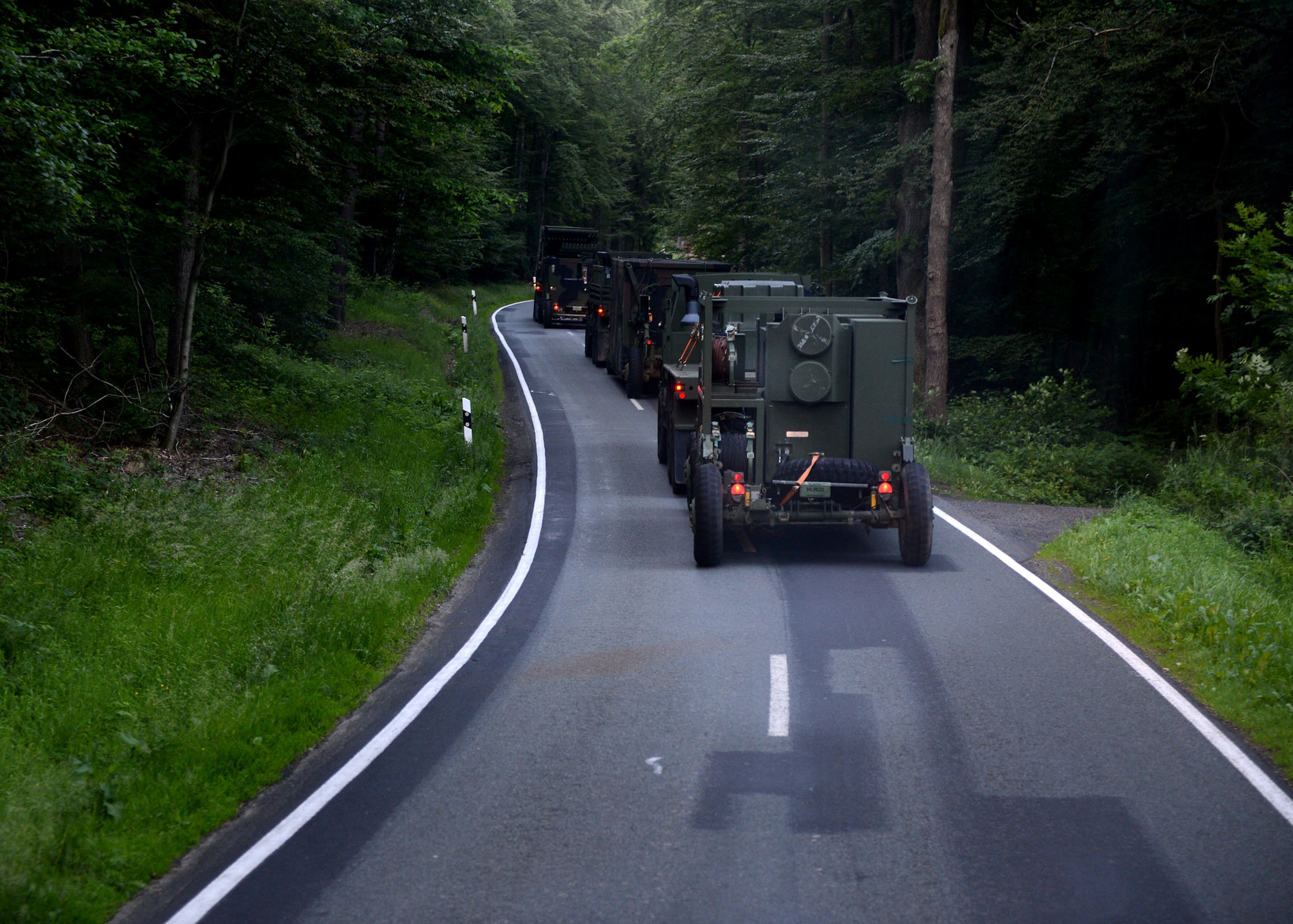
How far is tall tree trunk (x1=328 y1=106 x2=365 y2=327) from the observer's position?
18.5m

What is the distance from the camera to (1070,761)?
6.66 meters

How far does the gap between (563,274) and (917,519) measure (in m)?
31.3

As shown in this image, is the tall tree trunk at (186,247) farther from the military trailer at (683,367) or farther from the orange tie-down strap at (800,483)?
the orange tie-down strap at (800,483)

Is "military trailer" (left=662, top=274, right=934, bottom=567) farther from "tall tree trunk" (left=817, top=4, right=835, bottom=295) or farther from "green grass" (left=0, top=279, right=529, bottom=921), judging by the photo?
"tall tree trunk" (left=817, top=4, right=835, bottom=295)

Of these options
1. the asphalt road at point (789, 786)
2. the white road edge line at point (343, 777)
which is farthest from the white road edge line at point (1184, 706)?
the white road edge line at point (343, 777)

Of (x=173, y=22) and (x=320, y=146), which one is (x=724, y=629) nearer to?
(x=173, y=22)

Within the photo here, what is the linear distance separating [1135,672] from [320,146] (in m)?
14.3

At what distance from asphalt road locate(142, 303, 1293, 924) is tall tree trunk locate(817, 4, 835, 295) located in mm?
18187

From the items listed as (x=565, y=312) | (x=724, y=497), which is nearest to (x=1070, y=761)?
(x=724, y=497)

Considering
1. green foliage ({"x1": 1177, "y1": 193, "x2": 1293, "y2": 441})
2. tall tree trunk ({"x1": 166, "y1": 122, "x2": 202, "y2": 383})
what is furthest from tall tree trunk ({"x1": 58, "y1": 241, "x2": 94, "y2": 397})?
green foliage ({"x1": 1177, "y1": 193, "x2": 1293, "y2": 441})

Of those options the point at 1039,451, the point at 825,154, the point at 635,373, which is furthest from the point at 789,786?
the point at 825,154

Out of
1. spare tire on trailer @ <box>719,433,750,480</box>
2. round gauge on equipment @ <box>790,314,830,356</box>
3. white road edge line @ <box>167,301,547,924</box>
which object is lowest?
white road edge line @ <box>167,301,547,924</box>

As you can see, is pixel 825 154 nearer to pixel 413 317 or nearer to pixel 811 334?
pixel 413 317

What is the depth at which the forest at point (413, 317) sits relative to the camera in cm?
781
